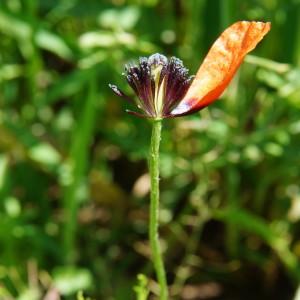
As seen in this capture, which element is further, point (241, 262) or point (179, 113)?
point (241, 262)

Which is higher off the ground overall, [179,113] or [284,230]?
[179,113]

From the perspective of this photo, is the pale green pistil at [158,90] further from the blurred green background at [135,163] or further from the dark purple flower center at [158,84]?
the blurred green background at [135,163]

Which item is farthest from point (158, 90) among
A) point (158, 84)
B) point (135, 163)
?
point (135, 163)

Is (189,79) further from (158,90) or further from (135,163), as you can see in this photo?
(135,163)

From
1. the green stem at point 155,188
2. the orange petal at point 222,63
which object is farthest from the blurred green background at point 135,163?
the orange petal at point 222,63

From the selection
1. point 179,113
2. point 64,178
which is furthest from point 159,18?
point 179,113

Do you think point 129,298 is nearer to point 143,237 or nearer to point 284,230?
point 143,237
